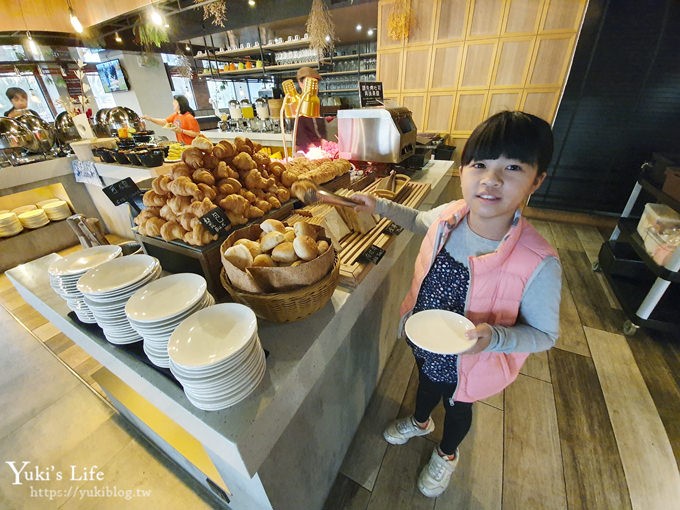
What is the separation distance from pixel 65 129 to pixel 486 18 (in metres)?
6.24

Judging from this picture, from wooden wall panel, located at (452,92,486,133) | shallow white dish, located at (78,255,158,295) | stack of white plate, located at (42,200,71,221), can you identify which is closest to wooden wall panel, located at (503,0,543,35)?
wooden wall panel, located at (452,92,486,133)

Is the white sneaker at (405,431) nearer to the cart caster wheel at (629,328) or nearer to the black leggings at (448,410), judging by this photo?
the black leggings at (448,410)

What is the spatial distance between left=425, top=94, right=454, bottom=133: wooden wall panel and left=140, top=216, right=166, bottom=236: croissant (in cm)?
514

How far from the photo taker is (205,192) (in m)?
1.20

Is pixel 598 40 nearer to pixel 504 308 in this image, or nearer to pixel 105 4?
pixel 504 308

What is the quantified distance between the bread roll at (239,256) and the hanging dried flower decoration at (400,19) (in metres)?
5.34

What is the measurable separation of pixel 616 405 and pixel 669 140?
3.83 metres

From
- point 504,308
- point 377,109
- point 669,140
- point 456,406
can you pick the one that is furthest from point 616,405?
Result: point 669,140

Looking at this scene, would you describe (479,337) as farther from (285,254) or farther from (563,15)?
(563,15)

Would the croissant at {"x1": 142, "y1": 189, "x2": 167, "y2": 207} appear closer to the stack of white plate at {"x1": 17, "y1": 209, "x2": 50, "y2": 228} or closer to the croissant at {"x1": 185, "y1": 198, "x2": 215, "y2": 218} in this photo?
the croissant at {"x1": 185, "y1": 198, "x2": 215, "y2": 218}

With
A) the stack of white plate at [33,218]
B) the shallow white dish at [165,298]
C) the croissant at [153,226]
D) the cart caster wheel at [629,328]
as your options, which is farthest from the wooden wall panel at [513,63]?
the stack of white plate at [33,218]

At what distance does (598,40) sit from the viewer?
11.8 ft

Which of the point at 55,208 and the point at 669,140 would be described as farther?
the point at 55,208

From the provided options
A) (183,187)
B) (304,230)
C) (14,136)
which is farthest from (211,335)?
(14,136)
